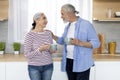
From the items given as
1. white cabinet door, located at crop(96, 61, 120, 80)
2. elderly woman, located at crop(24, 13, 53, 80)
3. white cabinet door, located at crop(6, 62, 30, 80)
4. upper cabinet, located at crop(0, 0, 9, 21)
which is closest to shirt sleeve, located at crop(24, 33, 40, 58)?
elderly woman, located at crop(24, 13, 53, 80)

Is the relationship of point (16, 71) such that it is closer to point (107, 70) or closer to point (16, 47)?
point (16, 47)

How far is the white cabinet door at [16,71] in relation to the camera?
2844mm

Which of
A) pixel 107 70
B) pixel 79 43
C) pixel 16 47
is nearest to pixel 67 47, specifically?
pixel 79 43

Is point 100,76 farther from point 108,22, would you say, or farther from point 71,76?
point 108,22

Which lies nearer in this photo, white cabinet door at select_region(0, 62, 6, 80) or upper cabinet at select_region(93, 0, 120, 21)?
white cabinet door at select_region(0, 62, 6, 80)

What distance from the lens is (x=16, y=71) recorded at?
113 inches

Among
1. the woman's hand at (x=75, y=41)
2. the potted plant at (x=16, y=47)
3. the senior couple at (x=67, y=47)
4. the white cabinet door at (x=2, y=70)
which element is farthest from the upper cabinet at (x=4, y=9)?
the woman's hand at (x=75, y=41)

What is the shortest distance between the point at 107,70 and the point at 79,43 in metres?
0.73

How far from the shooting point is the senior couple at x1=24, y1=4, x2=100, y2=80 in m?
2.39

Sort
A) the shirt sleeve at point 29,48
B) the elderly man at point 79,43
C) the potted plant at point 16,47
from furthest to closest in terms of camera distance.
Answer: the potted plant at point 16,47 < the elderly man at point 79,43 < the shirt sleeve at point 29,48

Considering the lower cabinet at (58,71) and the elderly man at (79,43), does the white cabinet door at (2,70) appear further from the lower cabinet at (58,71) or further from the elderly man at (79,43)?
the elderly man at (79,43)

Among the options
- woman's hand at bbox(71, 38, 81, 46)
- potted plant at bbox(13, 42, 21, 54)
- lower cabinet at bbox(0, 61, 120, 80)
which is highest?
woman's hand at bbox(71, 38, 81, 46)

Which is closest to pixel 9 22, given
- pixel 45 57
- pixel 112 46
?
pixel 45 57

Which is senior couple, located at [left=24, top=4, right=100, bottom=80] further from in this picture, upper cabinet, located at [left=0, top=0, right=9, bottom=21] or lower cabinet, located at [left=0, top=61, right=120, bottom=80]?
upper cabinet, located at [left=0, top=0, right=9, bottom=21]
